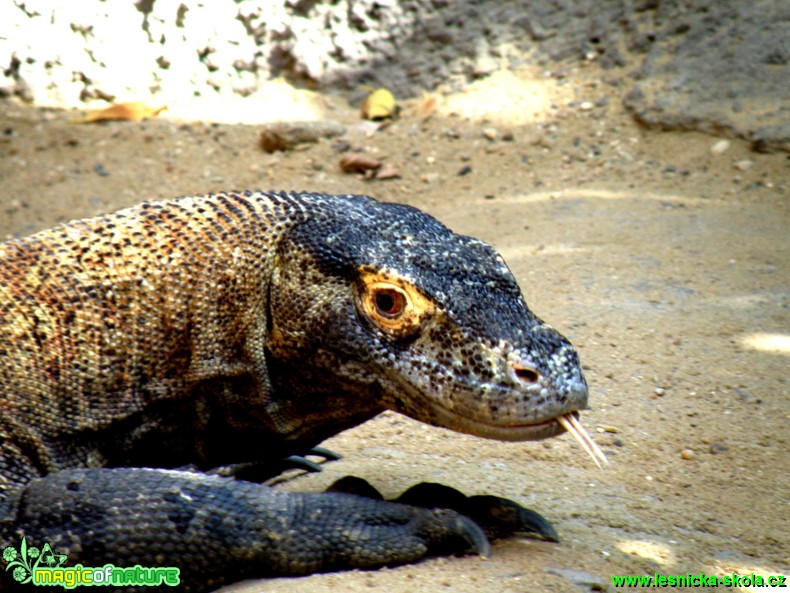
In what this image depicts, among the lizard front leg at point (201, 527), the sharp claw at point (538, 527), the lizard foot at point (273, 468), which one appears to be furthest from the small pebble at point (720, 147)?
the lizard front leg at point (201, 527)

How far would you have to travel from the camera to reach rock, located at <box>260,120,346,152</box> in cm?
859

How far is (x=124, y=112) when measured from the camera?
889 cm

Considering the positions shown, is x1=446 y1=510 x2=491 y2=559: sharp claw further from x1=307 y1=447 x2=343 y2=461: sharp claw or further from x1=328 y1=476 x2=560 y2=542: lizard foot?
x1=307 y1=447 x2=343 y2=461: sharp claw

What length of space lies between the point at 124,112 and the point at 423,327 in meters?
6.98

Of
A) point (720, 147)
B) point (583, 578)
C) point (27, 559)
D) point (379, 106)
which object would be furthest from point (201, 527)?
point (379, 106)

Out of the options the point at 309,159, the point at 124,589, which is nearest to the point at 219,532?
the point at 124,589

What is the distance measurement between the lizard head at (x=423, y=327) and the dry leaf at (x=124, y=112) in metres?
6.42

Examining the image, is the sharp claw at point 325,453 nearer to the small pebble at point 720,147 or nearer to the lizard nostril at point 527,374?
the lizard nostril at point 527,374

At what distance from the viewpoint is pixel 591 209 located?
714 centimetres

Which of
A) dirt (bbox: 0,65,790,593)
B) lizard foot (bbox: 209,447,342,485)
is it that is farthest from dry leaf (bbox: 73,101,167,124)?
lizard foot (bbox: 209,447,342,485)

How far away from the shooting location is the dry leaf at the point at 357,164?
8.23m

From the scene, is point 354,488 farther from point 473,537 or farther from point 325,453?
point 325,453

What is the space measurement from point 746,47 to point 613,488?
565 cm

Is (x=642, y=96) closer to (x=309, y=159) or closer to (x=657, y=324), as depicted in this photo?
(x=309, y=159)
